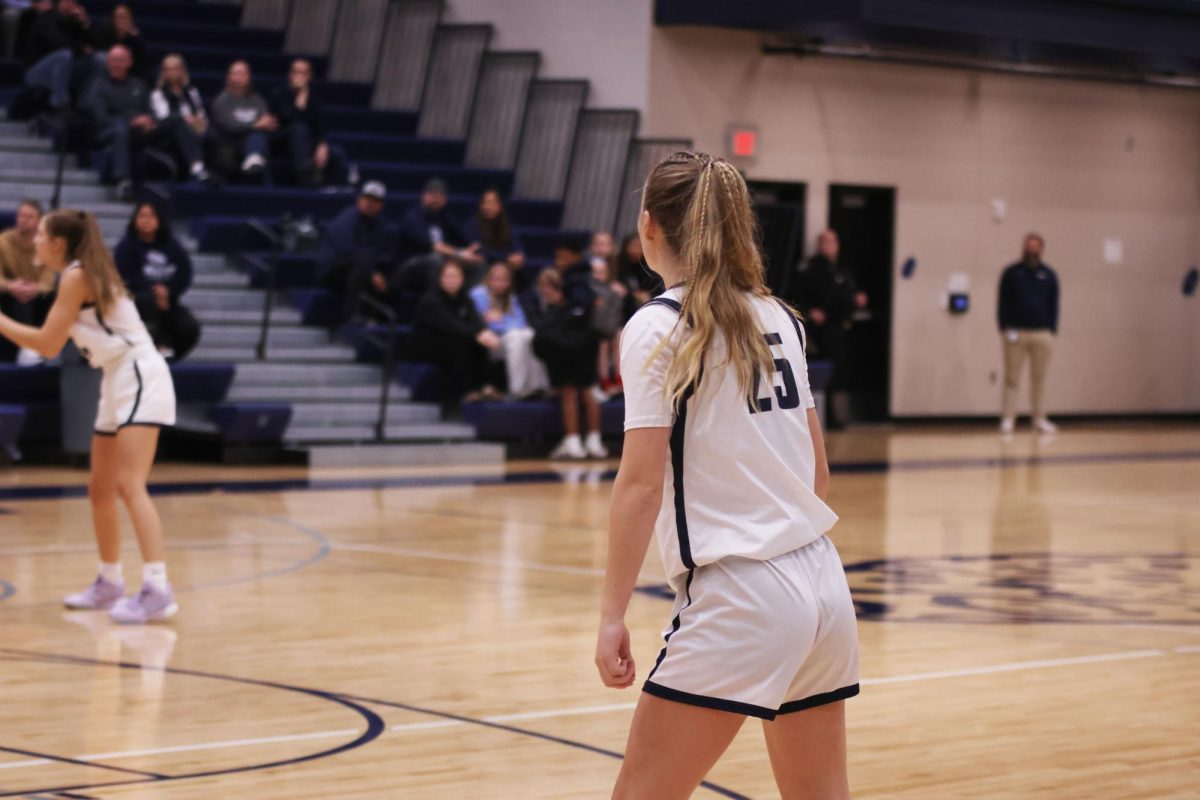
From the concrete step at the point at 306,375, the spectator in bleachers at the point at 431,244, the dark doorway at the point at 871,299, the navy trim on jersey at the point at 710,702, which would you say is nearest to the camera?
the navy trim on jersey at the point at 710,702

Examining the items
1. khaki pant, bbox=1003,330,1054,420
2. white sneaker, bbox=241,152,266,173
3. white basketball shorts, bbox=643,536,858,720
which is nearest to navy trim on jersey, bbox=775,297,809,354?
white basketball shorts, bbox=643,536,858,720

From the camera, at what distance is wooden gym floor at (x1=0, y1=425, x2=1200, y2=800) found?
5059mm

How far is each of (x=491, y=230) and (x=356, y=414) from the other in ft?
8.34

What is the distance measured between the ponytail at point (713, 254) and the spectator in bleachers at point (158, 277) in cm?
1069

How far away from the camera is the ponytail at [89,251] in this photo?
706cm

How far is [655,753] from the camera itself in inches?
120

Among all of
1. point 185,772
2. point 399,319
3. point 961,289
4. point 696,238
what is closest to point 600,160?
point 399,319

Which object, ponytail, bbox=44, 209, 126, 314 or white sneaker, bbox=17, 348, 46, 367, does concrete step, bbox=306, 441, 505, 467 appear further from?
ponytail, bbox=44, 209, 126, 314

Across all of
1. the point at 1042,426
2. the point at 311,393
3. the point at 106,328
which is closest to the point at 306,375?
the point at 311,393

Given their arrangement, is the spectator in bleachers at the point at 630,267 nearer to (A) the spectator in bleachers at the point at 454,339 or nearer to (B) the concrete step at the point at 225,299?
(A) the spectator in bleachers at the point at 454,339

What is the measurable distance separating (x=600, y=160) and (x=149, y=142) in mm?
4494

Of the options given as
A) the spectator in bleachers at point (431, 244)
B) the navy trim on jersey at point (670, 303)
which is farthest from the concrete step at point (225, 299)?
the navy trim on jersey at point (670, 303)

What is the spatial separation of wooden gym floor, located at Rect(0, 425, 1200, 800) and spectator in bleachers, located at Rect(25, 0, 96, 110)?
505cm

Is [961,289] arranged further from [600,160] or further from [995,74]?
[600,160]
